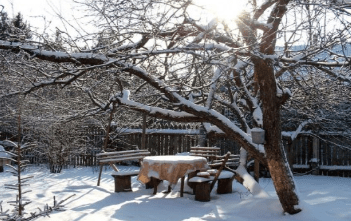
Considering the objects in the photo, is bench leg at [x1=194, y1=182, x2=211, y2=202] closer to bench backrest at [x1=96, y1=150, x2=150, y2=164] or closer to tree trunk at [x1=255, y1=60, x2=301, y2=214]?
tree trunk at [x1=255, y1=60, x2=301, y2=214]

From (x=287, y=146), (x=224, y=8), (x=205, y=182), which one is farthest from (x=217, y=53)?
(x=287, y=146)

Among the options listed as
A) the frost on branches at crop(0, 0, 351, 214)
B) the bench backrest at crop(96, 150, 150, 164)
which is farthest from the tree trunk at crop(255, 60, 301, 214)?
the bench backrest at crop(96, 150, 150, 164)

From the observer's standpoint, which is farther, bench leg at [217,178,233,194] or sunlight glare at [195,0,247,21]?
bench leg at [217,178,233,194]

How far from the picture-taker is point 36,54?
206 inches

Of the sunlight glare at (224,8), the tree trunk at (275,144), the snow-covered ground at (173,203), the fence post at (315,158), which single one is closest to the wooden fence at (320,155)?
the fence post at (315,158)

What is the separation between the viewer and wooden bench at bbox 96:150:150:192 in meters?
8.47

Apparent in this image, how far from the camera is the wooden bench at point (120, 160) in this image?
8469mm

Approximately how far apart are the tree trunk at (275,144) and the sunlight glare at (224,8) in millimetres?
903

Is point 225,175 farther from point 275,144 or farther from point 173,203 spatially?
point 275,144

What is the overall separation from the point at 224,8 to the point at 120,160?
18.5ft

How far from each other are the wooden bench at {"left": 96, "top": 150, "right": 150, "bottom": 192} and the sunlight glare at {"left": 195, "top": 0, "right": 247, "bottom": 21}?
183 inches

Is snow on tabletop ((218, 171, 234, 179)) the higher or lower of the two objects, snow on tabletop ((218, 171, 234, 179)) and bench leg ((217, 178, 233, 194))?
the higher

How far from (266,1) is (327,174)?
7.57 m

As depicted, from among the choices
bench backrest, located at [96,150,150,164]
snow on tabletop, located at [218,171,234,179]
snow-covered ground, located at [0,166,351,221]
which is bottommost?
snow-covered ground, located at [0,166,351,221]
